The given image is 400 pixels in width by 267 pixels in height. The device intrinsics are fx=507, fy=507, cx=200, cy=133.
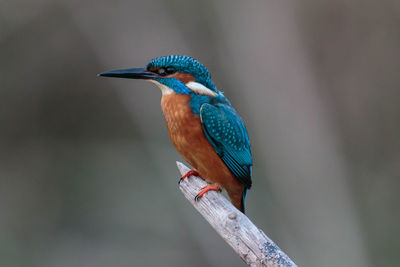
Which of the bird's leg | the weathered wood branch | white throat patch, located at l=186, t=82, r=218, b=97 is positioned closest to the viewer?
the weathered wood branch

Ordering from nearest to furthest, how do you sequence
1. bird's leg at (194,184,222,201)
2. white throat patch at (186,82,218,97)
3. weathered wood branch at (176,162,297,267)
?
weathered wood branch at (176,162,297,267), bird's leg at (194,184,222,201), white throat patch at (186,82,218,97)

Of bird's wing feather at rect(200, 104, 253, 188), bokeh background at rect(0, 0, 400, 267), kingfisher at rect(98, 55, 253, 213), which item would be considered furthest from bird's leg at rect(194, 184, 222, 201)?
bokeh background at rect(0, 0, 400, 267)

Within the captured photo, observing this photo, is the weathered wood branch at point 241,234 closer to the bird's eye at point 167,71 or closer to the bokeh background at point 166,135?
the bird's eye at point 167,71

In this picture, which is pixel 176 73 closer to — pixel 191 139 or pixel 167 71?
pixel 167 71

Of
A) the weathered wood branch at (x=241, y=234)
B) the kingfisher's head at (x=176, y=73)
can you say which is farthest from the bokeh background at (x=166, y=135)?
the weathered wood branch at (x=241, y=234)

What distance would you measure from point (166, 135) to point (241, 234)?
3.25 metres

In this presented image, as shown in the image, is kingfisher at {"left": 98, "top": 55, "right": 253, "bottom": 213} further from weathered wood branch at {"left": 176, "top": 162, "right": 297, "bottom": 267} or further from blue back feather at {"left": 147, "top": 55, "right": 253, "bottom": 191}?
weathered wood branch at {"left": 176, "top": 162, "right": 297, "bottom": 267}

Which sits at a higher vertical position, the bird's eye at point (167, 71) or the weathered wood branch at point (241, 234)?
the bird's eye at point (167, 71)

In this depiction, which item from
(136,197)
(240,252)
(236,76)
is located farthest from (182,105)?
(136,197)

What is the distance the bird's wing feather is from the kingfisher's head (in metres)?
0.13

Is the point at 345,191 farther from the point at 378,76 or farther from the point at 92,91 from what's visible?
the point at 92,91

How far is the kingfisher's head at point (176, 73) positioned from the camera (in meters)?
2.65

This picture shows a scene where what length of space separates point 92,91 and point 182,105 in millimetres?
3197

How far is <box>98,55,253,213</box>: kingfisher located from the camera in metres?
2.63
